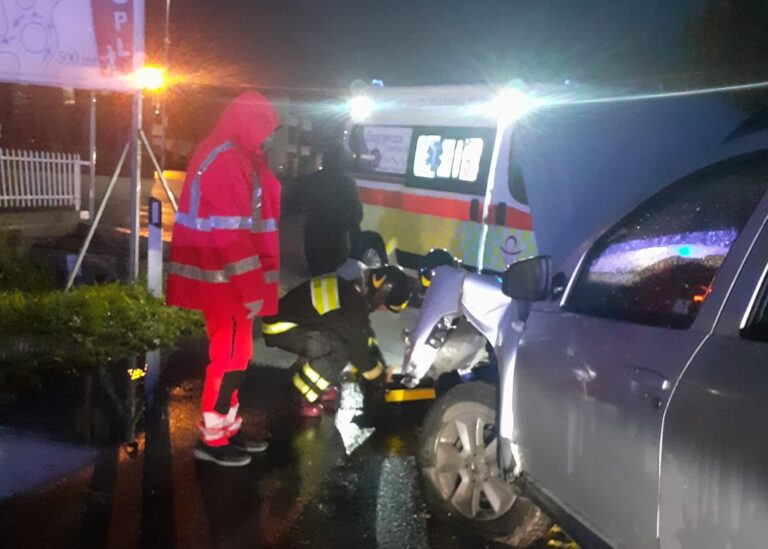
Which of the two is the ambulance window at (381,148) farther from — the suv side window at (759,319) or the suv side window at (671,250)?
the suv side window at (759,319)

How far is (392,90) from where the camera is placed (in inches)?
396

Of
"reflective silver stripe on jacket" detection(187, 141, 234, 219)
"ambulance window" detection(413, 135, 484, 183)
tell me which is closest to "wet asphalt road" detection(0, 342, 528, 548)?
"reflective silver stripe on jacket" detection(187, 141, 234, 219)

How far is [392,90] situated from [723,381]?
8.13 meters

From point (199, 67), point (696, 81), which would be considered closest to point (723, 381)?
point (696, 81)

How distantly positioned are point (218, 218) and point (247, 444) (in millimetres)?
1359

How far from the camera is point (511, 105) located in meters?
7.94

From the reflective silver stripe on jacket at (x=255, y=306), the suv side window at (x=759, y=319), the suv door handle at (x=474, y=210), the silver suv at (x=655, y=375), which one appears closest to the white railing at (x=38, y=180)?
the suv door handle at (x=474, y=210)

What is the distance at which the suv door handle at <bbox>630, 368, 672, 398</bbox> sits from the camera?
2.59 metres

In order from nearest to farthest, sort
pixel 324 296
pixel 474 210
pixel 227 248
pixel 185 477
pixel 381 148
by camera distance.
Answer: pixel 227 248, pixel 185 477, pixel 324 296, pixel 474 210, pixel 381 148

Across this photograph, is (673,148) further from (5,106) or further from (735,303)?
(5,106)

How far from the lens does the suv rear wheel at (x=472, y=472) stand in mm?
3912

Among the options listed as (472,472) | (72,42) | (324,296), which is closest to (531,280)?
(472,472)

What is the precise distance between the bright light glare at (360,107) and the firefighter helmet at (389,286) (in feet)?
16.7

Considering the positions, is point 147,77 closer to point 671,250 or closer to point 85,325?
point 85,325
